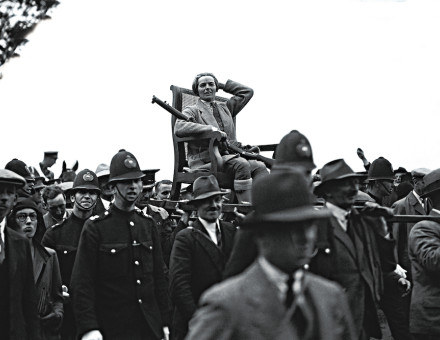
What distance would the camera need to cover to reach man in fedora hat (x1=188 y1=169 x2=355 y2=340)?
2.73 m

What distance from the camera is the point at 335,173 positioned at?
5727 mm

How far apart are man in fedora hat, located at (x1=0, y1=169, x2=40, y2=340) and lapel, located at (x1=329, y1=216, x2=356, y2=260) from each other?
2115 millimetres


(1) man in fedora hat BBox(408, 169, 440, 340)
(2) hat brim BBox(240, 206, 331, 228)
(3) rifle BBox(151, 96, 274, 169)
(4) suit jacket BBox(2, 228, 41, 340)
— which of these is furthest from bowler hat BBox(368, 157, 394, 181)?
(2) hat brim BBox(240, 206, 331, 228)

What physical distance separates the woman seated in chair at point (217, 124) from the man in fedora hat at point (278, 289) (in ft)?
19.1

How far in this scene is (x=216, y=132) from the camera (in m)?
9.11

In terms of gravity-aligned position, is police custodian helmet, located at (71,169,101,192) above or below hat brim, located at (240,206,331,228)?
above

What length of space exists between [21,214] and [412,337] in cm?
353

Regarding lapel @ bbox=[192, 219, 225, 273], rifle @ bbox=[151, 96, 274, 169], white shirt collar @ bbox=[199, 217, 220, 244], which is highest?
rifle @ bbox=[151, 96, 274, 169]

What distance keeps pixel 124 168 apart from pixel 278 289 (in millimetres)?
3768

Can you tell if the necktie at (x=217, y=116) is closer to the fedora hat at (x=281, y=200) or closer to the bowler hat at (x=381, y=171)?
the bowler hat at (x=381, y=171)

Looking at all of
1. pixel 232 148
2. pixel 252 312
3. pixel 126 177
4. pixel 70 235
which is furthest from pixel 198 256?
pixel 252 312

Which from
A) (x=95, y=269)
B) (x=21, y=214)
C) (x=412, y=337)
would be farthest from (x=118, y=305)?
(x=412, y=337)

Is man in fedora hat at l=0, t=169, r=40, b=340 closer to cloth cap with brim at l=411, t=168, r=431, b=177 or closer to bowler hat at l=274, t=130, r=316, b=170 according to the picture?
bowler hat at l=274, t=130, r=316, b=170

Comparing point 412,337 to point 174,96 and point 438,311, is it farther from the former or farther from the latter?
point 174,96
